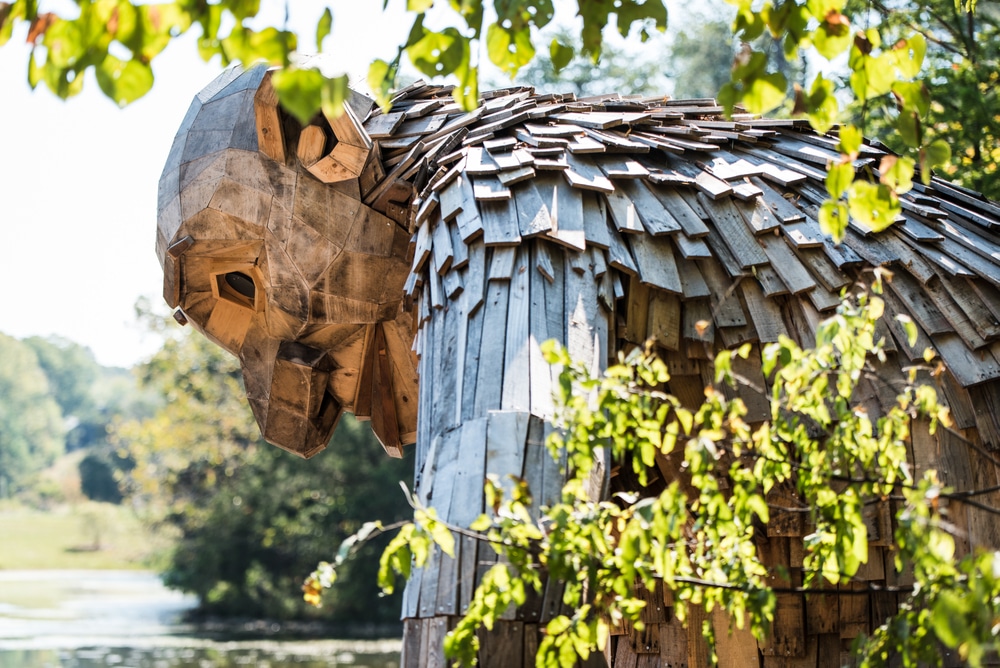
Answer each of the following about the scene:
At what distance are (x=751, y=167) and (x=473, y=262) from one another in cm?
120

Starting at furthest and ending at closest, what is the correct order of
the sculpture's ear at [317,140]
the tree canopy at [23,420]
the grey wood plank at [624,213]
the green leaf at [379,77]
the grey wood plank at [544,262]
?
the tree canopy at [23,420]
the sculpture's ear at [317,140]
the grey wood plank at [624,213]
the grey wood plank at [544,262]
the green leaf at [379,77]

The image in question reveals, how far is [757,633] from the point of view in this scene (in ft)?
8.84

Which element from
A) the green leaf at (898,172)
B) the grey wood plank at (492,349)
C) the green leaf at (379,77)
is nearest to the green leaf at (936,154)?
the green leaf at (898,172)

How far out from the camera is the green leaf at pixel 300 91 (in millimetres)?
2170

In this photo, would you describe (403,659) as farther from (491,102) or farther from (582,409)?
(491,102)

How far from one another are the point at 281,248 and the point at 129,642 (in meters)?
22.2

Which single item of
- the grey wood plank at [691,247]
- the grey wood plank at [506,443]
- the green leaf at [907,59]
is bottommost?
the grey wood plank at [506,443]

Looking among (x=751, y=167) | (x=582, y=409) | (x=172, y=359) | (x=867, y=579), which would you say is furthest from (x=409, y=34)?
(x=172, y=359)

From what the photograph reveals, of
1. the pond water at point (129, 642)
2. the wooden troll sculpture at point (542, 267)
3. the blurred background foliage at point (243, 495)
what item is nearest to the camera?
the wooden troll sculpture at point (542, 267)

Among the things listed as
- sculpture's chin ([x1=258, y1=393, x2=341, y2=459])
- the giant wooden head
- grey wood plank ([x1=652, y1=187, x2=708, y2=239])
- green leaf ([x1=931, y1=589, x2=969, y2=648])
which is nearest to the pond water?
sculpture's chin ([x1=258, y1=393, x2=341, y2=459])

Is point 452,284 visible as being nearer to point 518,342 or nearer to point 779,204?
point 518,342

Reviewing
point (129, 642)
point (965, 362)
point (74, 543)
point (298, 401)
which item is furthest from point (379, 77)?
point (74, 543)

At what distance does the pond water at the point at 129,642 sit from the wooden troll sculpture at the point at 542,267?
645 inches

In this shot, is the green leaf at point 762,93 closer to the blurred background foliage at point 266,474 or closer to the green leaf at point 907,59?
the green leaf at point 907,59
